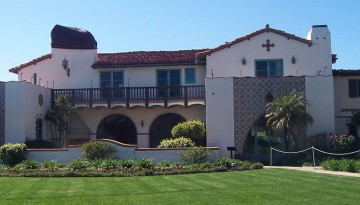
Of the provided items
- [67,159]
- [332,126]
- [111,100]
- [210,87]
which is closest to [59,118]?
[111,100]

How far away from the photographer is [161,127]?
35438mm

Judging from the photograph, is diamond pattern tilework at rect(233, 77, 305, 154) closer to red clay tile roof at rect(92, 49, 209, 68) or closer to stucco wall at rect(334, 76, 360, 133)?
stucco wall at rect(334, 76, 360, 133)

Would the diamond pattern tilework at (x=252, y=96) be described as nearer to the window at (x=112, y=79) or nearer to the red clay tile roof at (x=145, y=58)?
the red clay tile roof at (x=145, y=58)

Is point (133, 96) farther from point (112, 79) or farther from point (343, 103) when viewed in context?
point (343, 103)

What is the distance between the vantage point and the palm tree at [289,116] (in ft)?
94.7

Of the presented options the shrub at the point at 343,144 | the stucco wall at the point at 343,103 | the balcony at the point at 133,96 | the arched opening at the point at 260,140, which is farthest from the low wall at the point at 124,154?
the stucco wall at the point at 343,103

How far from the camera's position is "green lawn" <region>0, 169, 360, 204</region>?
15061mm

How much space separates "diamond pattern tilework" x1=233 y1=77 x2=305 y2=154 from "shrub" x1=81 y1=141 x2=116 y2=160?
7655 mm

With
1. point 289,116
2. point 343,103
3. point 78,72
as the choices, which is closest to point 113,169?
point 289,116

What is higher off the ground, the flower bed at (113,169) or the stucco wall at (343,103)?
the stucco wall at (343,103)

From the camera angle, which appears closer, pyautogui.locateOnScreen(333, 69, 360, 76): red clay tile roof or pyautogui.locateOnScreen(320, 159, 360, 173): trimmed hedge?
pyautogui.locateOnScreen(320, 159, 360, 173): trimmed hedge

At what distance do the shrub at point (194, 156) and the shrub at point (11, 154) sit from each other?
861 cm

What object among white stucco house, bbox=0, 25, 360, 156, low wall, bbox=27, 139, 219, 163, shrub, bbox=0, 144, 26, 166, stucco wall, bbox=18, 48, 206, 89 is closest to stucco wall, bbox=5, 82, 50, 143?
white stucco house, bbox=0, 25, 360, 156

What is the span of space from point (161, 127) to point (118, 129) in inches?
118
